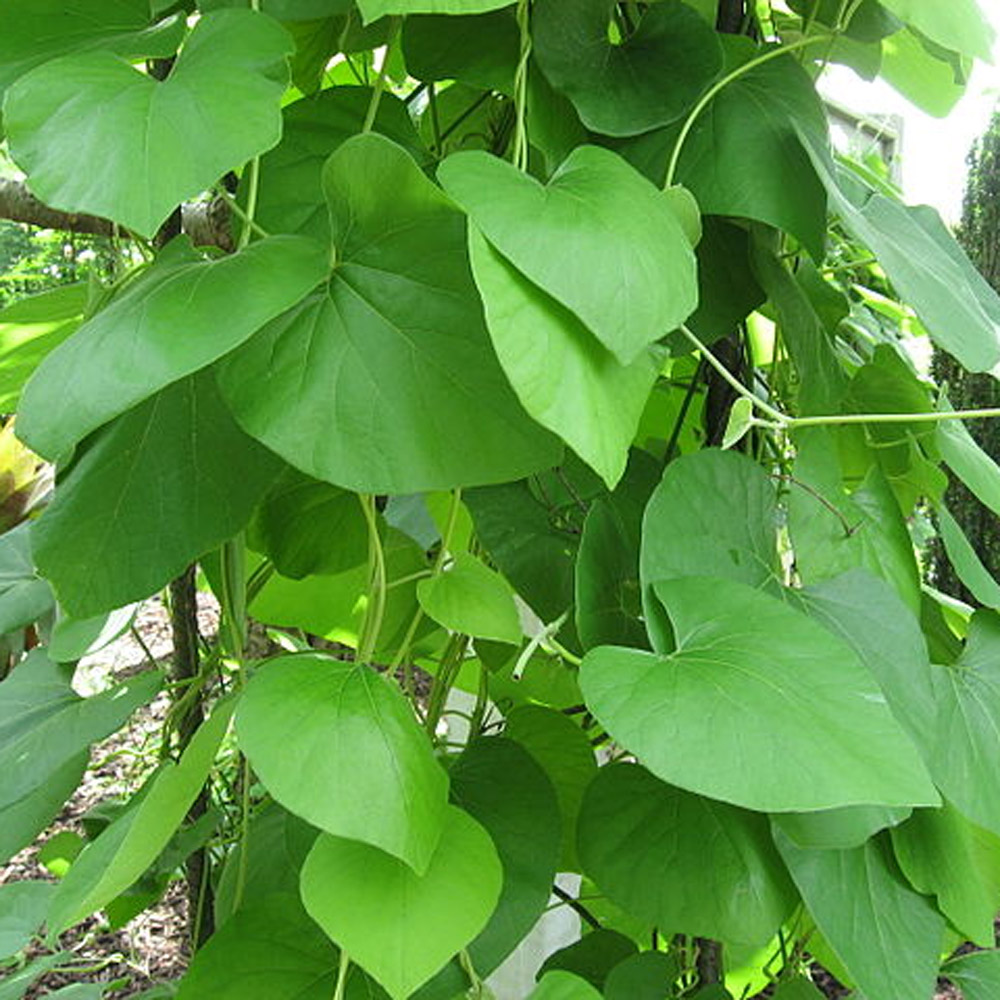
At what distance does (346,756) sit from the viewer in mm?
408

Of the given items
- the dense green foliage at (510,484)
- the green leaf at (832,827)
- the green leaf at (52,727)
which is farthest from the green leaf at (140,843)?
the green leaf at (832,827)

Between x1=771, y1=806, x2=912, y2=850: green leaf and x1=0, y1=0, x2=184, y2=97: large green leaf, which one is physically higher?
x1=0, y1=0, x2=184, y2=97: large green leaf

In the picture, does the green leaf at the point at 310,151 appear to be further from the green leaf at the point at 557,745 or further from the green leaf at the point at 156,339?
the green leaf at the point at 557,745

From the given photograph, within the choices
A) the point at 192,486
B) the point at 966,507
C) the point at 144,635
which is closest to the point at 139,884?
the point at 192,486

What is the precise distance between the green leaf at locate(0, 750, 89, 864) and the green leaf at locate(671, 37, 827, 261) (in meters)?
0.40

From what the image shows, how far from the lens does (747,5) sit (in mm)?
628

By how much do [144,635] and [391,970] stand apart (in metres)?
2.48

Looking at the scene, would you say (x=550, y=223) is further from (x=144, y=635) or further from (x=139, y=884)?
(x=144, y=635)

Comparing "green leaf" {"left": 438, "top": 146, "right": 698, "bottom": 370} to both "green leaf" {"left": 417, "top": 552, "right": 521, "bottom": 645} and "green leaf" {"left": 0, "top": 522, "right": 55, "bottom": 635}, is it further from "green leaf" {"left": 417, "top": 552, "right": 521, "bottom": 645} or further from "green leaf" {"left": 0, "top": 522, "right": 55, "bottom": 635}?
"green leaf" {"left": 0, "top": 522, "right": 55, "bottom": 635}

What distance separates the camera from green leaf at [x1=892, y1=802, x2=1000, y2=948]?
1.90 ft

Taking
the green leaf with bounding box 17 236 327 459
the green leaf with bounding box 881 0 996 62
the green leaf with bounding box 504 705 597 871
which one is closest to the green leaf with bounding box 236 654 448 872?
the green leaf with bounding box 17 236 327 459

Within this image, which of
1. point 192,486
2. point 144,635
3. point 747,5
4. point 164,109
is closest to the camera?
point 164,109

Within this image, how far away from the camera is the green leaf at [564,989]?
0.49 meters

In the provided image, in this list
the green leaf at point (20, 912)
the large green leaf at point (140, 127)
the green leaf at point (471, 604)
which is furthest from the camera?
the green leaf at point (20, 912)
